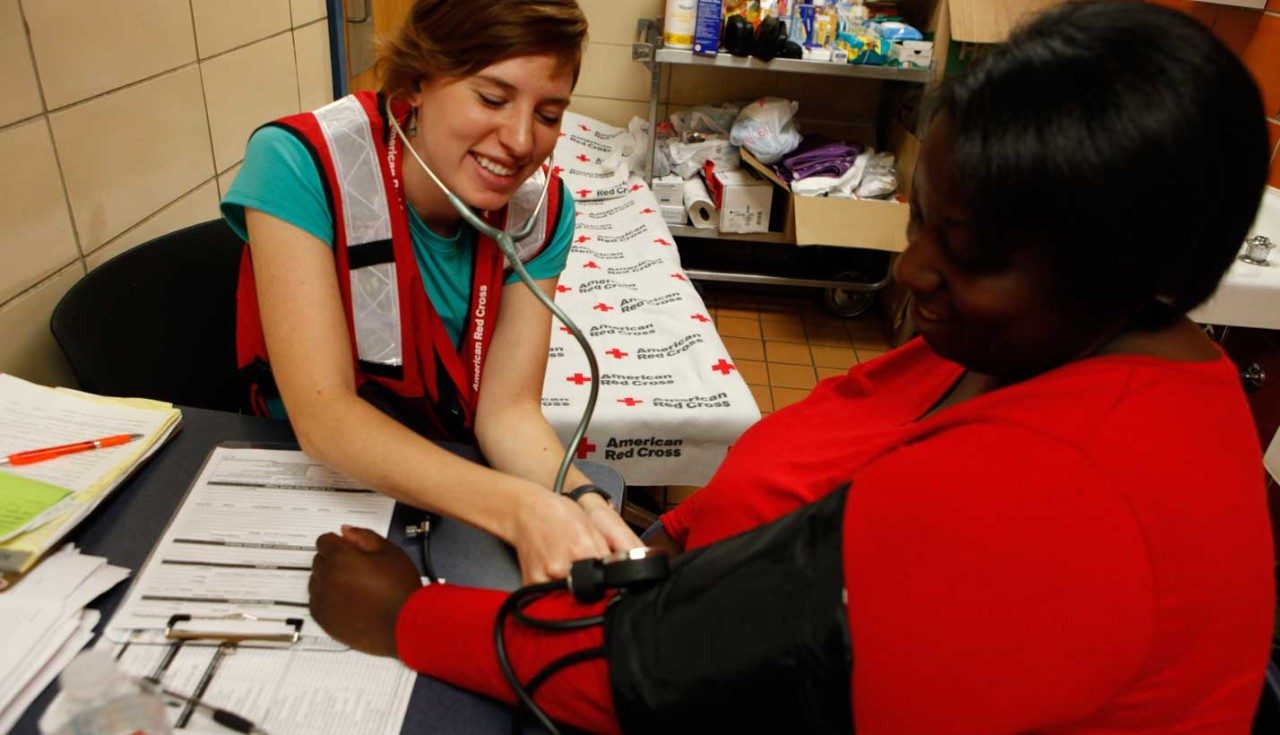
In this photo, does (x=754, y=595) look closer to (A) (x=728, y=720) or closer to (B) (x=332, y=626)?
(A) (x=728, y=720)

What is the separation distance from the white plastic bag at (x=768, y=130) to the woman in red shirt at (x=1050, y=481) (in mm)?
2300

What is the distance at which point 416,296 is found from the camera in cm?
106

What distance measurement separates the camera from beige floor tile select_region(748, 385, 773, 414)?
8.43ft

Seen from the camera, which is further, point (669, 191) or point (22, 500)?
point (669, 191)

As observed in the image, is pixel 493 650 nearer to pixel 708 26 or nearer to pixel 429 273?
pixel 429 273

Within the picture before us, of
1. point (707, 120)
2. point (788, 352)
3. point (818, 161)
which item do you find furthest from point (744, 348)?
point (707, 120)

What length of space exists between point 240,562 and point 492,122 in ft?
1.86

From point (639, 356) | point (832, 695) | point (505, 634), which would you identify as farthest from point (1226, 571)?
point (639, 356)

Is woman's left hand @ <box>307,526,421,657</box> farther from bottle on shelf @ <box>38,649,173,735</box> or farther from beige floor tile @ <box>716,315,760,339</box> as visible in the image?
beige floor tile @ <box>716,315,760,339</box>

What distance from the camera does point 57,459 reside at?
2.78 feet

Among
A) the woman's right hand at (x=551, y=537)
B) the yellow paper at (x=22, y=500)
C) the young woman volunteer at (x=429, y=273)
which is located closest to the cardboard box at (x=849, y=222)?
the young woman volunteer at (x=429, y=273)

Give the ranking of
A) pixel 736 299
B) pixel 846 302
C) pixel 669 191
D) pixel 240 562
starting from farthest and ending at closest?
pixel 736 299
pixel 846 302
pixel 669 191
pixel 240 562

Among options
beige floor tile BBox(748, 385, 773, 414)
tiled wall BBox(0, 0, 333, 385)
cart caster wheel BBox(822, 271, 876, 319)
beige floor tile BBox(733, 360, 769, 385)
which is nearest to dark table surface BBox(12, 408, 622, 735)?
tiled wall BBox(0, 0, 333, 385)

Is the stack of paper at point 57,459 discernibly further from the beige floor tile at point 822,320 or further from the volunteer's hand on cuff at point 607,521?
the beige floor tile at point 822,320
